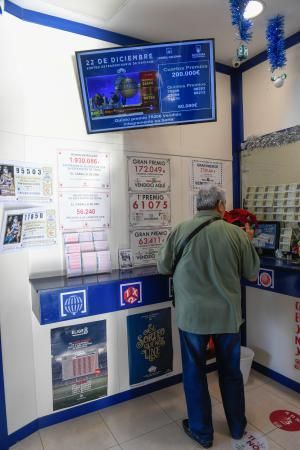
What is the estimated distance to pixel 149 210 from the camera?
2635 mm

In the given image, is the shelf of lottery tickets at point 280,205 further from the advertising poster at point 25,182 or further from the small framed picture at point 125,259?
the advertising poster at point 25,182

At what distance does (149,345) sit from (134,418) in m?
0.53

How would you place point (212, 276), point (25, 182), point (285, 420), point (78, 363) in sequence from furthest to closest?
point (78, 363) → point (285, 420) → point (25, 182) → point (212, 276)

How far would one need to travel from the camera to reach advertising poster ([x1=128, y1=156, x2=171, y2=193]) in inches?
100

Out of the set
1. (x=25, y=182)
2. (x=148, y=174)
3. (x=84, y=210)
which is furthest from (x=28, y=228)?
(x=148, y=174)

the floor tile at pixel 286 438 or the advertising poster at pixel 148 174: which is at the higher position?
the advertising poster at pixel 148 174

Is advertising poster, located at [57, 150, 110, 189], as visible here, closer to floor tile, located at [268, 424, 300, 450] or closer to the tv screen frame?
the tv screen frame

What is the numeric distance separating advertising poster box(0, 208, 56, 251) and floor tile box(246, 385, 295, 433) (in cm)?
191

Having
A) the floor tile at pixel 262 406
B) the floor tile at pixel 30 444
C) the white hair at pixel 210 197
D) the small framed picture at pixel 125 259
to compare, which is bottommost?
the floor tile at pixel 262 406

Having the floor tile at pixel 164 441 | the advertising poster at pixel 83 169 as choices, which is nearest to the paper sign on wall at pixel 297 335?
the floor tile at pixel 164 441

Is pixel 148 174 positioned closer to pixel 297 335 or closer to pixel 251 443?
pixel 297 335

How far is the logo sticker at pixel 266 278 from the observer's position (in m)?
2.36

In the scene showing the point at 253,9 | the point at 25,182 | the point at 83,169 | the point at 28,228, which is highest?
Result: the point at 253,9

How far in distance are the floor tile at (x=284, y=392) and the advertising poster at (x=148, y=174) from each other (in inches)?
74.5
